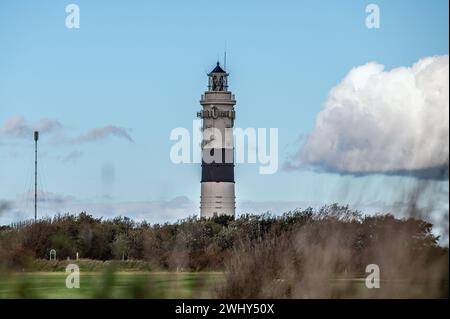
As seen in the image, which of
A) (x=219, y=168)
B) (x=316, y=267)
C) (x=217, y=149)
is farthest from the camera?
(x=217, y=149)

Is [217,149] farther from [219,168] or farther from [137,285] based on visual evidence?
[137,285]

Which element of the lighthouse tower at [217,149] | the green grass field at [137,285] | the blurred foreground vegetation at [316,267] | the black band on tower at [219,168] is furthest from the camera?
the black band on tower at [219,168]

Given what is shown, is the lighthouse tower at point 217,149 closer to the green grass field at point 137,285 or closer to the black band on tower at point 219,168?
the black band on tower at point 219,168

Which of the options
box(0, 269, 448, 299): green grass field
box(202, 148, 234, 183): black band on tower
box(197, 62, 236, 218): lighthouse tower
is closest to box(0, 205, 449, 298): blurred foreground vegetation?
box(0, 269, 448, 299): green grass field

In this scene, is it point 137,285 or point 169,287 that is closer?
point 137,285

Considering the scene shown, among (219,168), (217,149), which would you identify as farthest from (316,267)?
(217,149)

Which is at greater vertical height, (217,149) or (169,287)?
(217,149)

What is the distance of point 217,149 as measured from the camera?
275 ft

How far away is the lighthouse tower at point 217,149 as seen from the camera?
82.4 metres

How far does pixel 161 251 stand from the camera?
96.1 ft

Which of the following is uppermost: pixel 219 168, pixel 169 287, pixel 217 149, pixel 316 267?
pixel 217 149

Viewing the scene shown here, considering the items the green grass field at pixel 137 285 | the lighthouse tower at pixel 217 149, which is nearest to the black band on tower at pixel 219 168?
the lighthouse tower at pixel 217 149
